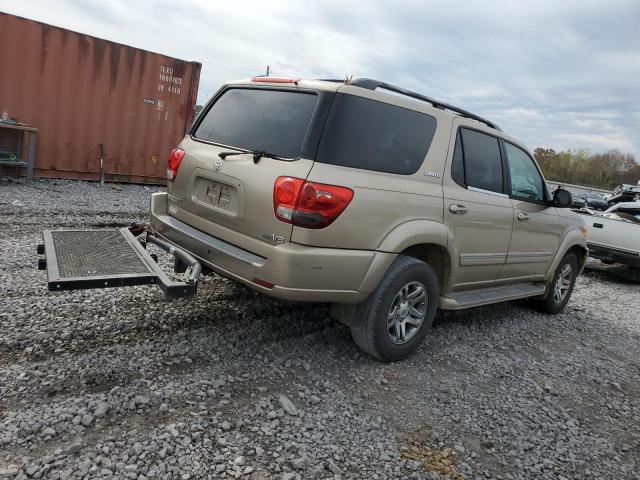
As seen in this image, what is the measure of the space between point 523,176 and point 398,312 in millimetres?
2208

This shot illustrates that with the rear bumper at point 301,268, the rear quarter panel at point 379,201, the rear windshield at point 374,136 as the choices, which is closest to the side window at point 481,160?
the rear quarter panel at point 379,201

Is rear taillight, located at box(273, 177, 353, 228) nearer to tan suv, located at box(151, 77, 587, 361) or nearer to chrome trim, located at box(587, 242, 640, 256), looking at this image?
tan suv, located at box(151, 77, 587, 361)

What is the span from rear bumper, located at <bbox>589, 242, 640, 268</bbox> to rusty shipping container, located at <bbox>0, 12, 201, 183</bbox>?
884cm

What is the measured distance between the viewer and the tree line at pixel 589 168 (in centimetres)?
7250

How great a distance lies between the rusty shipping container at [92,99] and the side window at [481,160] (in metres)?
8.25

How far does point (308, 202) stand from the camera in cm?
298

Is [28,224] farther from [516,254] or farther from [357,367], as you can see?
[516,254]

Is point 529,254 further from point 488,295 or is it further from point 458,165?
point 458,165

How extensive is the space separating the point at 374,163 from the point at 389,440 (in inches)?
68.0

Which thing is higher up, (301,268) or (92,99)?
(92,99)

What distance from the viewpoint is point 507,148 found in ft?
15.5

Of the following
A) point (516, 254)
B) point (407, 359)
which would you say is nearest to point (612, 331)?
point (516, 254)

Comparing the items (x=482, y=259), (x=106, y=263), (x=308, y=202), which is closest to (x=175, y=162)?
(x=106, y=263)

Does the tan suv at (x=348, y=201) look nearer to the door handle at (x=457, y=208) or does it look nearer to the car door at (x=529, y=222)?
the door handle at (x=457, y=208)
